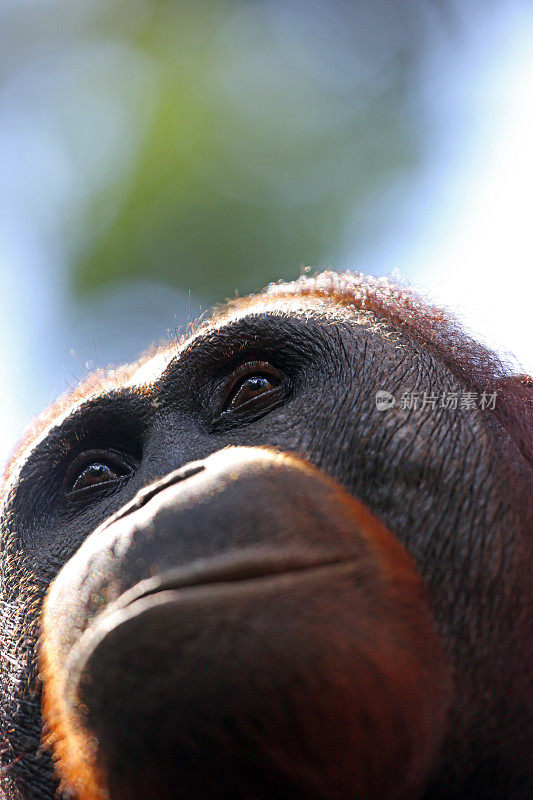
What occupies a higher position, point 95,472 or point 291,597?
point 95,472

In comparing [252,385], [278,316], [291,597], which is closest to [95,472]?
[252,385]

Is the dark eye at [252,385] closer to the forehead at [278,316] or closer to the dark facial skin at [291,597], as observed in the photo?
the dark facial skin at [291,597]

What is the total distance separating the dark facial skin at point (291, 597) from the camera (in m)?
1.09

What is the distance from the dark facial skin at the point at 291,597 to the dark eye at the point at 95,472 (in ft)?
0.14

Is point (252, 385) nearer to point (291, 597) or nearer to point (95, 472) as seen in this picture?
point (95, 472)

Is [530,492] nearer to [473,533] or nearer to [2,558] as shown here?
[473,533]

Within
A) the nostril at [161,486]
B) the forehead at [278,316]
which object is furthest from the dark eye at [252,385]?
the nostril at [161,486]

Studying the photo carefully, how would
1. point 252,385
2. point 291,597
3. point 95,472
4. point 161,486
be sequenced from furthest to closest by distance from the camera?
point 95,472 < point 252,385 < point 161,486 < point 291,597

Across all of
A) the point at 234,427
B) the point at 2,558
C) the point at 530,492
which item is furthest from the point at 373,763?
the point at 2,558

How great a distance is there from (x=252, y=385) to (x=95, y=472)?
47 centimetres

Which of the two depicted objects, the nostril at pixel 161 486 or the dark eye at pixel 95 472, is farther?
the dark eye at pixel 95 472

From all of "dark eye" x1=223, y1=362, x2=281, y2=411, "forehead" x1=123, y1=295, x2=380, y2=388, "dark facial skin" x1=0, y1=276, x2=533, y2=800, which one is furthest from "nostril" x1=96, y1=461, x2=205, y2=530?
A: "forehead" x1=123, y1=295, x2=380, y2=388

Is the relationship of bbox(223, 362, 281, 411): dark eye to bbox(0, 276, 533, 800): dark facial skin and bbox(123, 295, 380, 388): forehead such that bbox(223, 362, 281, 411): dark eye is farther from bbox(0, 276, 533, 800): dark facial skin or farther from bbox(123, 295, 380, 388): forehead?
bbox(123, 295, 380, 388): forehead

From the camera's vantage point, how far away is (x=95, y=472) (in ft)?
5.69
